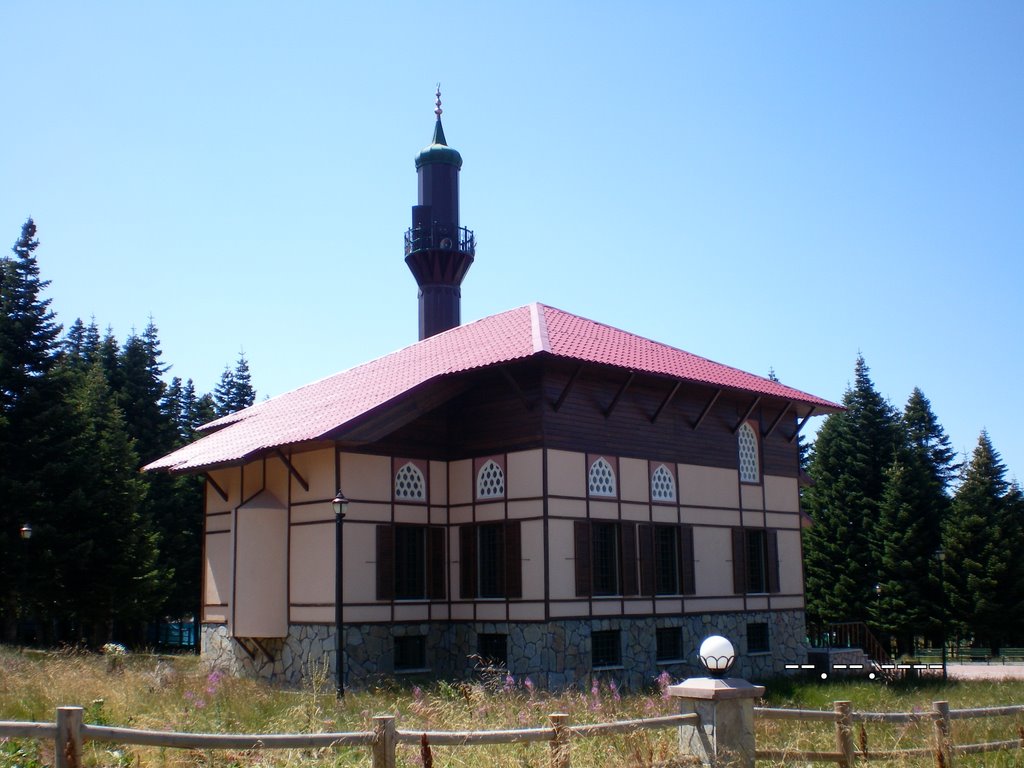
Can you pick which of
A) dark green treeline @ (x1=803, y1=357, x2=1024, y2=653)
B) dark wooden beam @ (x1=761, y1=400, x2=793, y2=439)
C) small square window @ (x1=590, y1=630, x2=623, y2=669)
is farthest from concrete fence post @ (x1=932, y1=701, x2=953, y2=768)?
dark green treeline @ (x1=803, y1=357, x2=1024, y2=653)

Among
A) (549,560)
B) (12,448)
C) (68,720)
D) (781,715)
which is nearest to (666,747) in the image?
(781,715)

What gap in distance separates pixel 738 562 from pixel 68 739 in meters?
20.1

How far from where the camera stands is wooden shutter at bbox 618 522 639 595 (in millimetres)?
22750

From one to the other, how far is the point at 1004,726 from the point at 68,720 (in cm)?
1058

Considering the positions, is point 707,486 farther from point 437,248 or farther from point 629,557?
point 437,248

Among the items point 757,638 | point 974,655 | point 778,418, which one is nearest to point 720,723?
point 757,638

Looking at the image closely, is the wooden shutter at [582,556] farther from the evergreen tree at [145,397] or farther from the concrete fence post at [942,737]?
Result: the evergreen tree at [145,397]

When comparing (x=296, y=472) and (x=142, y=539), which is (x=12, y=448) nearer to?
(x=142, y=539)

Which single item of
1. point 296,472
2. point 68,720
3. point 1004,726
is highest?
point 296,472

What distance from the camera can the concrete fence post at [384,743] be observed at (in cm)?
795

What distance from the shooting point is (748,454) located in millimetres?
26844

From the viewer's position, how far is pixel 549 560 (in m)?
21.1

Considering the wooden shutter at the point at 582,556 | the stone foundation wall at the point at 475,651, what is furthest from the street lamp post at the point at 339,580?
the wooden shutter at the point at 582,556

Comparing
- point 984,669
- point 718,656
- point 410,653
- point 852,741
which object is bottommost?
point 984,669
